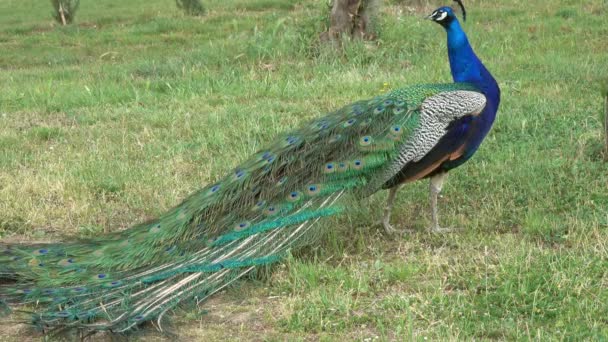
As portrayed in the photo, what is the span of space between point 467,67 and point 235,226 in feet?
6.07

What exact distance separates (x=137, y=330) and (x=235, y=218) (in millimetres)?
942

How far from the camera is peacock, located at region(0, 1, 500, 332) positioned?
4344 mm

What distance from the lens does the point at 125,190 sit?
6.43 meters

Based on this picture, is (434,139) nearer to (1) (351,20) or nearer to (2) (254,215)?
(2) (254,215)

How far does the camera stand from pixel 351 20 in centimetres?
1101

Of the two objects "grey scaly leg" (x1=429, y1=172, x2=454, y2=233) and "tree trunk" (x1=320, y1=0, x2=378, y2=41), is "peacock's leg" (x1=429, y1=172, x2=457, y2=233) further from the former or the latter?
"tree trunk" (x1=320, y1=0, x2=378, y2=41)

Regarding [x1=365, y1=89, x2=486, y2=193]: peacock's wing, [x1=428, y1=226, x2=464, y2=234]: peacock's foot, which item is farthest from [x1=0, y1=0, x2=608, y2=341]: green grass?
[x1=365, y1=89, x2=486, y2=193]: peacock's wing

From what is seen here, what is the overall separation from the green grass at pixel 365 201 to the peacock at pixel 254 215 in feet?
0.56

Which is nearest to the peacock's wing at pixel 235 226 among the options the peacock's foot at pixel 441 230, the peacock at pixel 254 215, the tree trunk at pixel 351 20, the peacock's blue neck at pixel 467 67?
the peacock at pixel 254 215

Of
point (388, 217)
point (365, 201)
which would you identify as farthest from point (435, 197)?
point (365, 201)

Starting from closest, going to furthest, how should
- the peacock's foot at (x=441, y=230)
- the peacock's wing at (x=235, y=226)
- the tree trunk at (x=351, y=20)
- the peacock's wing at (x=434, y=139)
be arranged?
the peacock's wing at (x=235, y=226)
the peacock's wing at (x=434, y=139)
the peacock's foot at (x=441, y=230)
the tree trunk at (x=351, y=20)

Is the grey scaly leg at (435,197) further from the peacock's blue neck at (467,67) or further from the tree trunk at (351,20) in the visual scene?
the tree trunk at (351,20)

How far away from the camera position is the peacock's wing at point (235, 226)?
14.2 ft

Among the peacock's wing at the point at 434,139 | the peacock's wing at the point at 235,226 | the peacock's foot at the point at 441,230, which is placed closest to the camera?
the peacock's wing at the point at 235,226
